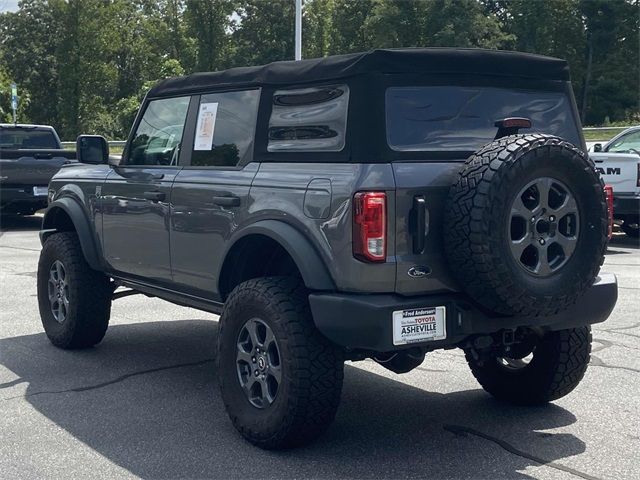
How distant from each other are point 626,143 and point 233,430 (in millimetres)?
11782

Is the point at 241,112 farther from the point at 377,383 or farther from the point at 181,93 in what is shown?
the point at 377,383

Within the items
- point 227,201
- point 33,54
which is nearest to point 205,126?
point 227,201

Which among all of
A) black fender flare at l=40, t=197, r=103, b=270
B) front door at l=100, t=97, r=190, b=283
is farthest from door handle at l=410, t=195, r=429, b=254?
black fender flare at l=40, t=197, r=103, b=270

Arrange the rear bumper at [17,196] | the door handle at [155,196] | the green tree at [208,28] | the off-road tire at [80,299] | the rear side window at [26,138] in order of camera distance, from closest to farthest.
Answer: the door handle at [155,196] → the off-road tire at [80,299] → the rear bumper at [17,196] → the rear side window at [26,138] → the green tree at [208,28]

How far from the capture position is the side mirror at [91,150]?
6664 mm

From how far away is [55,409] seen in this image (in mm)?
5453

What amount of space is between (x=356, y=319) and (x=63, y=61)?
5155 centimetres

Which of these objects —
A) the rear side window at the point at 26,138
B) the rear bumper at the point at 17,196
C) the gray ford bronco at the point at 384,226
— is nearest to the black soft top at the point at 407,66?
the gray ford bronco at the point at 384,226

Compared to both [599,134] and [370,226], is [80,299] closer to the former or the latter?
[370,226]

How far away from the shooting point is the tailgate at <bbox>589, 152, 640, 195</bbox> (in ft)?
45.7

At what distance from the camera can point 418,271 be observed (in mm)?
4406

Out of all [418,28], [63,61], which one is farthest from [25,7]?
[418,28]

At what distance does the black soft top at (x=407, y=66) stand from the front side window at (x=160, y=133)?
58 cm

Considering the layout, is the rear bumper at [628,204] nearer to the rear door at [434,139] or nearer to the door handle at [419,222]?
the rear door at [434,139]
